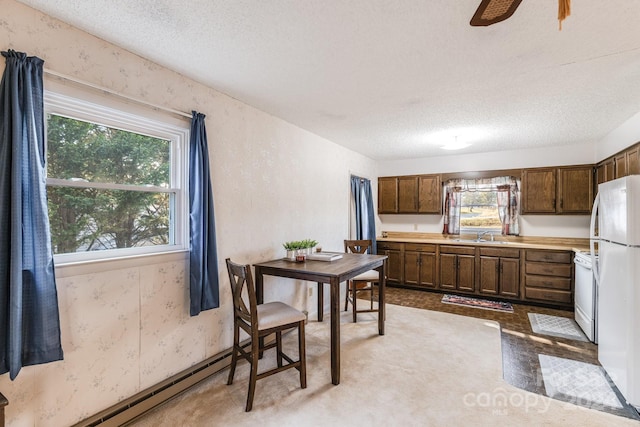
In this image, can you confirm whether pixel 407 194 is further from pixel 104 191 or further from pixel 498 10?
pixel 104 191

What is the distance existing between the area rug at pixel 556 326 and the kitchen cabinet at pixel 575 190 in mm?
1646

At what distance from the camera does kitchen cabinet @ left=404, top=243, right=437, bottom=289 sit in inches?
197

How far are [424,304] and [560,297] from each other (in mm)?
1850

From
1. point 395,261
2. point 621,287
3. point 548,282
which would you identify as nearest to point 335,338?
point 621,287

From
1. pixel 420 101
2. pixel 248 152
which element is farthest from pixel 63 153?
pixel 420 101

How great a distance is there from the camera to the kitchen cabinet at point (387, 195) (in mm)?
5715

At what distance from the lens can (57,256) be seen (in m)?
1.70

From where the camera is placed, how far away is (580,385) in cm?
229

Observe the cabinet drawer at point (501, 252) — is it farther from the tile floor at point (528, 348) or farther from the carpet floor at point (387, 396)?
the carpet floor at point (387, 396)

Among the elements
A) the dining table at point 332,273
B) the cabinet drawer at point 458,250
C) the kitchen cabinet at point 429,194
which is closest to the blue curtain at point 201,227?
the dining table at point 332,273

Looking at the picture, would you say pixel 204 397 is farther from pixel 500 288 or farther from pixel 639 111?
pixel 639 111

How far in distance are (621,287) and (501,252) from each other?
7.96ft

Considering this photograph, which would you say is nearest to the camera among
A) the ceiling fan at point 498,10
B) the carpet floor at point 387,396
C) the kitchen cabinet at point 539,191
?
the ceiling fan at point 498,10

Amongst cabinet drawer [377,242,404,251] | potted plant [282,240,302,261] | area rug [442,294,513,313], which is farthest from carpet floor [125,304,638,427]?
cabinet drawer [377,242,404,251]
